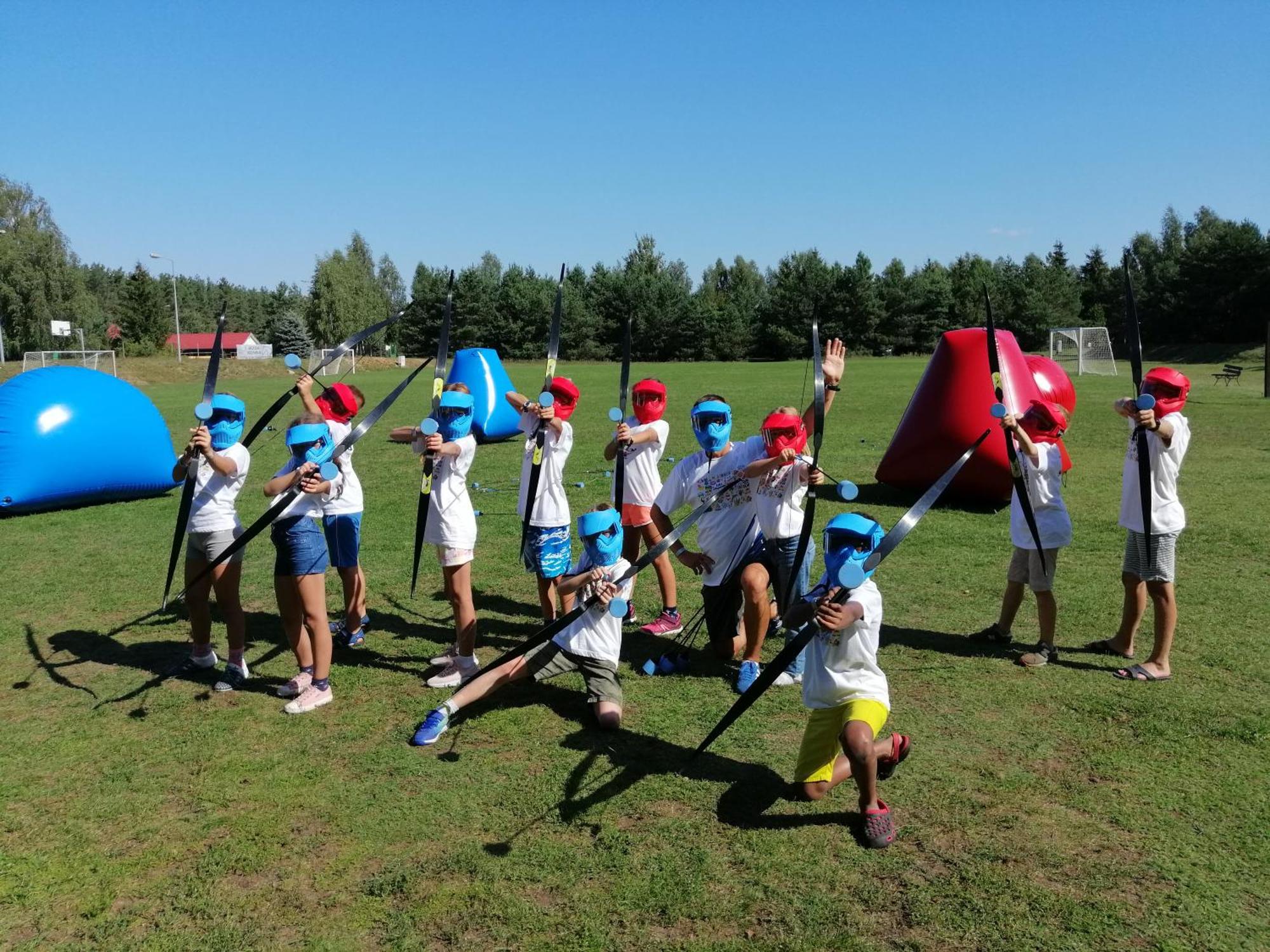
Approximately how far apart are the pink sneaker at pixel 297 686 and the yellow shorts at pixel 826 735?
327 centimetres

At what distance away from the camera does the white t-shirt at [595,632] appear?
17.9 feet

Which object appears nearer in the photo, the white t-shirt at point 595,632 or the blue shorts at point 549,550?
the white t-shirt at point 595,632

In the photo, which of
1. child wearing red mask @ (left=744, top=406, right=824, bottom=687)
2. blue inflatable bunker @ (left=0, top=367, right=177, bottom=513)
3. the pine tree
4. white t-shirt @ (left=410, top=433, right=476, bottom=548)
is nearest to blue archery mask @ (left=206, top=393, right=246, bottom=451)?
white t-shirt @ (left=410, top=433, right=476, bottom=548)

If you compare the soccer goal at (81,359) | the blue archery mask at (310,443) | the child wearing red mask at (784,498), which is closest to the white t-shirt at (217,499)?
Result: the blue archery mask at (310,443)

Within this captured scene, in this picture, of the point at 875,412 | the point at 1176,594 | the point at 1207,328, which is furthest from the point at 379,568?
the point at 1207,328

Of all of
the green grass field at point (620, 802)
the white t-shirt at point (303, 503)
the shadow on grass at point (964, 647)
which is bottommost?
the green grass field at point (620, 802)

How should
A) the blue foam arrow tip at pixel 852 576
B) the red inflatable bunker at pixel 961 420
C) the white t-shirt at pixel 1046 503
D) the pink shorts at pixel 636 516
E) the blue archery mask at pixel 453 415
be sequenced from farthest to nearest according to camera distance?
the red inflatable bunker at pixel 961 420
the pink shorts at pixel 636 516
the white t-shirt at pixel 1046 503
the blue archery mask at pixel 453 415
the blue foam arrow tip at pixel 852 576

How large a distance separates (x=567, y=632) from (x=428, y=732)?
3.31 feet

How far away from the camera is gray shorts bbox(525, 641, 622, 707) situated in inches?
214

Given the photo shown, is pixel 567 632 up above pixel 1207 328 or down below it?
below

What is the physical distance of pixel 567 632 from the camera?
18.1 feet

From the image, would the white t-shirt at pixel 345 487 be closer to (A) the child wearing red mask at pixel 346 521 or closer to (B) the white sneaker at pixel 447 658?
(A) the child wearing red mask at pixel 346 521

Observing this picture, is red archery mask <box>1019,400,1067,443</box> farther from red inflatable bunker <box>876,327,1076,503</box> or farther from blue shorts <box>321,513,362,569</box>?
blue shorts <box>321,513,362,569</box>

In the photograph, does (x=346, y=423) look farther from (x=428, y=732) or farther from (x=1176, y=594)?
(x=1176, y=594)
